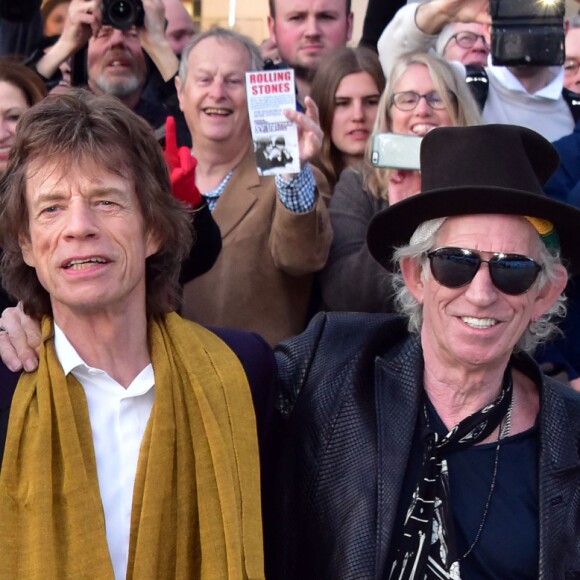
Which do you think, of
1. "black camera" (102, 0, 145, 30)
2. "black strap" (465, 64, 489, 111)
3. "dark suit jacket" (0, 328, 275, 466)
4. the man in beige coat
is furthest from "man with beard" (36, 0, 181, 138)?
"dark suit jacket" (0, 328, 275, 466)

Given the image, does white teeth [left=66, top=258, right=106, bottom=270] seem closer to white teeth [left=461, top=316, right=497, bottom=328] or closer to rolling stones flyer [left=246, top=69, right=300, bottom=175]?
white teeth [left=461, top=316, right=497, bottom=328]

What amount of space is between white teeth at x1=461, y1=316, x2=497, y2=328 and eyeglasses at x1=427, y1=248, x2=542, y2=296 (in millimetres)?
82

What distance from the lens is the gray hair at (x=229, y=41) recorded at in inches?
187

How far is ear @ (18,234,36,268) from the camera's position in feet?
9.34

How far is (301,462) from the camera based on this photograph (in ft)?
10.1

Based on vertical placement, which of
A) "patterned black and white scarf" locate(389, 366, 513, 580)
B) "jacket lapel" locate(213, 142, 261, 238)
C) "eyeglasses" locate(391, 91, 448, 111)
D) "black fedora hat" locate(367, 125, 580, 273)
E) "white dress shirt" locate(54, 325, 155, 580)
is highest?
"eyeglasses" locate(391, 91, 448, 111)

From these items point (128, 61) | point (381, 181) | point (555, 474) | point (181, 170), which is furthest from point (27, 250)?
point (128, 61)

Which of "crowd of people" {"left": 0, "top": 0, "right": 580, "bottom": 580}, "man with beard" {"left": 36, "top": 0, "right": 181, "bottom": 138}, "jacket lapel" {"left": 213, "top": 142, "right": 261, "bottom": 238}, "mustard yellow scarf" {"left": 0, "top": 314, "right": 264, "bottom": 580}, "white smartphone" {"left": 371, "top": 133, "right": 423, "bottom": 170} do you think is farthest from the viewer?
"man with beard" {"left": 36, "top": 0, "right": 181, "bottom": 138}

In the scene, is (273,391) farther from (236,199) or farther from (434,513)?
(236,199)

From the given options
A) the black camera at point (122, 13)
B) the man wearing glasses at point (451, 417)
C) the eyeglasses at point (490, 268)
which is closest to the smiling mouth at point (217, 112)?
the black camera at point (122, 13)

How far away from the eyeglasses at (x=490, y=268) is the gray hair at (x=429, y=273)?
0.27 ft

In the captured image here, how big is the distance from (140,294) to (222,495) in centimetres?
55

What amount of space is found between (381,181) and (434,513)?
1762 mm

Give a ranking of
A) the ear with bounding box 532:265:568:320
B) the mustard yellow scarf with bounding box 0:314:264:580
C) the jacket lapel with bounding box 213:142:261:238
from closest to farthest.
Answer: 1. the mustard yellow scarf with bounding box 0:314:264:580
2. the ear with bounding box 532:265:568:320
3. the jacket lapel with bounding box 213:142:261:238
